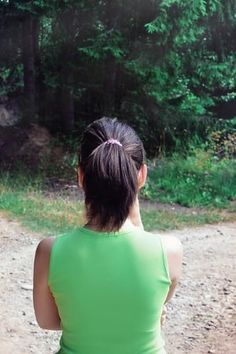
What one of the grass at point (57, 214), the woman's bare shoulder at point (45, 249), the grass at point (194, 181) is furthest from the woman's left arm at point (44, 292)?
the grass at point (194, 181)

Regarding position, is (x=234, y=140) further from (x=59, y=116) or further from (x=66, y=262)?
(x=66, y=262)

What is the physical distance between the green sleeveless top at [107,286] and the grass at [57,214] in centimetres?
450

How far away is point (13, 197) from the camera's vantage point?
294 inches

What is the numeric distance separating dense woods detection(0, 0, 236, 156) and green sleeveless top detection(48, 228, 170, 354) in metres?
7.78

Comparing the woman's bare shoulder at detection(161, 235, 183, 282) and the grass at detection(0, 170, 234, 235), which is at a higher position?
the woman's bare shoulder at detection(161, 235, 183, 282)

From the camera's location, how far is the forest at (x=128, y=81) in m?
8.99

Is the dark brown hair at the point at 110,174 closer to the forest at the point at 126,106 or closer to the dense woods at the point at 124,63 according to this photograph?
the forest at the point at 126,106

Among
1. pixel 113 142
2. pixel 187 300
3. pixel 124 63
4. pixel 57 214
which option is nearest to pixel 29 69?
pixel 124 63

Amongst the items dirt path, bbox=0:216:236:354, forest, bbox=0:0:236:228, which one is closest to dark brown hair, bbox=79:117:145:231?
dirt path, bbox=0:216:236:354

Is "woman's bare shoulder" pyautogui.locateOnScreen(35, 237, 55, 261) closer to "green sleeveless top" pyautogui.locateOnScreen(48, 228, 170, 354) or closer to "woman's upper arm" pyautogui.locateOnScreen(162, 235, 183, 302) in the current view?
"green sleeveless top" pyautogui.locateOnScreen(48, 228, 170, 354)

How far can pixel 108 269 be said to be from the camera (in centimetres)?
129

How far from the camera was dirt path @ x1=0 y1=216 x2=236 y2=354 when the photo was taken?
10.9ft

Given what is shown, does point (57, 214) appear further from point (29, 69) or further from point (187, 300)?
point (29, 69)

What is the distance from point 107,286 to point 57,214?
5.37 metres
